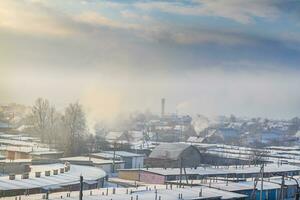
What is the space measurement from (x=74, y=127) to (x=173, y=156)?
17.6 ft

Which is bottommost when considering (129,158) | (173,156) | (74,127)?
(129,158)

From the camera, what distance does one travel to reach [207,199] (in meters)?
9.32

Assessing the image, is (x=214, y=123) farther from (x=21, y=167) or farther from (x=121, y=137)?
(x=21, y=167)

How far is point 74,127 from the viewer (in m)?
22.1

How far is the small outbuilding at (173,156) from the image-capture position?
61.1 ft

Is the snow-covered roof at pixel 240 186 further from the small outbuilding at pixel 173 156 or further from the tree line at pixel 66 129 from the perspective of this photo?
the tree line at pixel 66 129

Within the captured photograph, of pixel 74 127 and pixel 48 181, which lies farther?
pixel 74 127

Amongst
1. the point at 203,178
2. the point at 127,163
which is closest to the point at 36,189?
the point at 203,178

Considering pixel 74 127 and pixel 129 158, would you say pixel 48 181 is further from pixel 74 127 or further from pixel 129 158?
pixel 74 127

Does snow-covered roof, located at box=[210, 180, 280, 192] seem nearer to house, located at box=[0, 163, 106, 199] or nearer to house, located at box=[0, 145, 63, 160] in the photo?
house, located at box=[0, 163, 106, 199]

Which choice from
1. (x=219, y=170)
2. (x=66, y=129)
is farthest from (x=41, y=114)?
(x=219, y=170)

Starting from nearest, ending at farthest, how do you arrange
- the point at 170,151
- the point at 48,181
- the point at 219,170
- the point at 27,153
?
the point at 48,181 < the point at 219,170 < the point at 27,153 < the point at 170,151

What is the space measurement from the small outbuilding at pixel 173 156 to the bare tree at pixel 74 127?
3.02m

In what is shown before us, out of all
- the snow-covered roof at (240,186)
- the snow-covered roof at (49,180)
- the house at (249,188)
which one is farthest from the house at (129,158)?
the house at (249,188)
